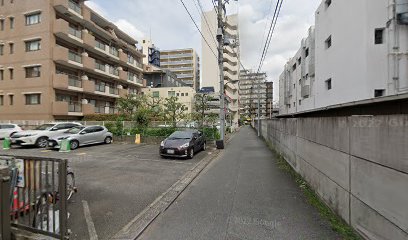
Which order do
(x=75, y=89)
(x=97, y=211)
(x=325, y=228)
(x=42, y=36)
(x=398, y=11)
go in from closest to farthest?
(x=325, y=228) → (x=97, y=211) → (x=398, y=11) → (x=42, y=36) → (x=75, y=89)

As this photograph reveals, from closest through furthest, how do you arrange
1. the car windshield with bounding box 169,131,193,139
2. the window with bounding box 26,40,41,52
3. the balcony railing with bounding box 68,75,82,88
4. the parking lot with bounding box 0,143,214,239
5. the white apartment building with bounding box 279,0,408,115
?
the parking lot with bounding box 0,143,214,239 → the car windshield with bounding box 169,131,193,139 → the white apartment building with bounding box 279,0,408,115 → the window with bounding box 26,40,41,52 → the balcony railing with bounding box 68,75,82,88

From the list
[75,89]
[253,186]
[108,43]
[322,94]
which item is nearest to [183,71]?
[108,43]

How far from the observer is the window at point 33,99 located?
939 inches

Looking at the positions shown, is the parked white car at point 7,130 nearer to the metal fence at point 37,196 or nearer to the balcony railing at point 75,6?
the balcony railing at point 75,6

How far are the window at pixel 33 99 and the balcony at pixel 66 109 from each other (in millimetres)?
1676

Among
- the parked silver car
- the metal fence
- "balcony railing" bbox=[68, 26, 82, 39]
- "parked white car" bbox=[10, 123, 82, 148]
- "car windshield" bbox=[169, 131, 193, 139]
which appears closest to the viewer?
the metal fence

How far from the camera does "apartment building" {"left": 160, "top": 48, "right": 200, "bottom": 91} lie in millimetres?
83500

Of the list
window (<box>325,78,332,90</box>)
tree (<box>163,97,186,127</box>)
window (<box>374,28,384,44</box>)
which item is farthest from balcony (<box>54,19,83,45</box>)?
window (<box>374,28,384,44</box>)

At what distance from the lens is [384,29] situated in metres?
14.5

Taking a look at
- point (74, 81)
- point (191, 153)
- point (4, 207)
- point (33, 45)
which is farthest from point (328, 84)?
point (33, 45)

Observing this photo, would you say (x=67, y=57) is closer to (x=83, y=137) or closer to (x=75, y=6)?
(x=75, y=6)

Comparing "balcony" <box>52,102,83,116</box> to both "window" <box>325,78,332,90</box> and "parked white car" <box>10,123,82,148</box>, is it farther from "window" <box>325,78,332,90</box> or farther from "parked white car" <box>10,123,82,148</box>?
"window" <box>325,78,332,90</box>

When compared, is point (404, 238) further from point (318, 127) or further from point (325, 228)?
point (318, 127)

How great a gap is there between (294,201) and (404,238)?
2.85m
